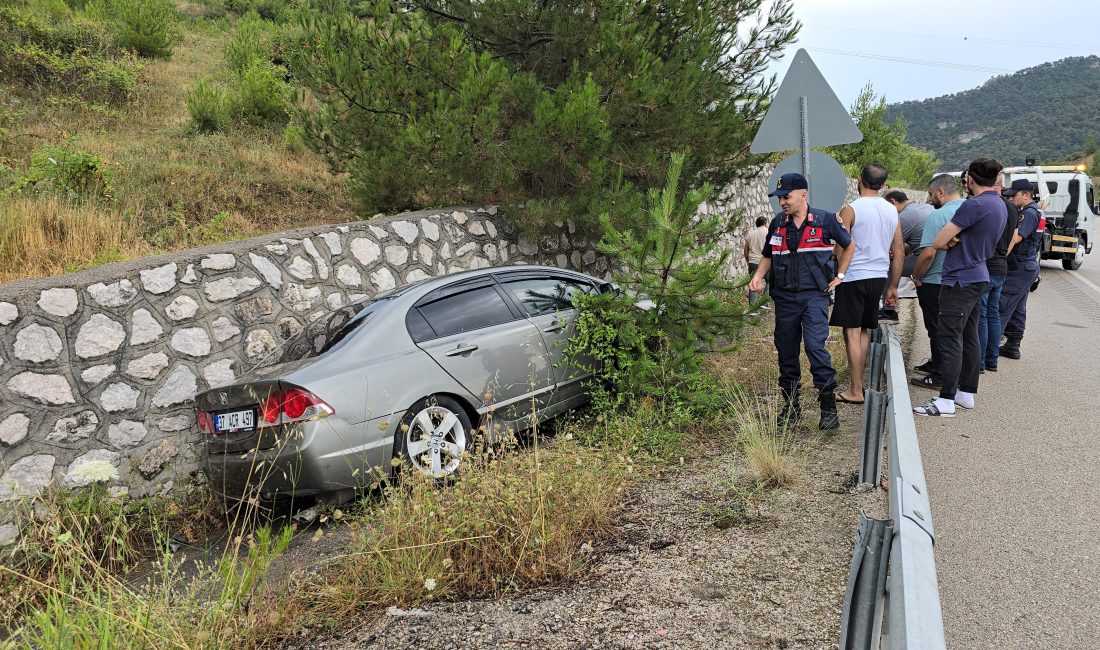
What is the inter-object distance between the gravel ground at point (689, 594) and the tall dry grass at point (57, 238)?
4368 mm

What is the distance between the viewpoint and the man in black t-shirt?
251 inches

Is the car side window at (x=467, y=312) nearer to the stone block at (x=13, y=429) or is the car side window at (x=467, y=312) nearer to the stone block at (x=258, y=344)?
the stone block at (x=258, y=344)

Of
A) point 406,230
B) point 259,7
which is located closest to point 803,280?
point 406,230

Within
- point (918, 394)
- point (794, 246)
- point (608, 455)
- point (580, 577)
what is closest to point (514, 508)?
point (580, 577)

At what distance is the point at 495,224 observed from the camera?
805 centimetres

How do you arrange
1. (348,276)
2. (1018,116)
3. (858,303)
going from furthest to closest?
(1018,116), (348,276), (858,303)

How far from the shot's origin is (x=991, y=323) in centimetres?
707

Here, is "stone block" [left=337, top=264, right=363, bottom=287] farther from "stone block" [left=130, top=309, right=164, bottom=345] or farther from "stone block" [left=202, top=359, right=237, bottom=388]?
"stone block" [left=130, top=309, right=164, bottom=345]

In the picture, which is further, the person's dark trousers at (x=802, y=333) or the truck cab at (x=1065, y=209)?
the truck cab at (x=1065, y=209)

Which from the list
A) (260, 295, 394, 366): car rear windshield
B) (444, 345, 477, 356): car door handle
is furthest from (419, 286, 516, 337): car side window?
(260, 295, 394, 366): car rear windshield

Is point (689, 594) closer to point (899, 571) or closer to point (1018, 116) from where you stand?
point (899, 571)

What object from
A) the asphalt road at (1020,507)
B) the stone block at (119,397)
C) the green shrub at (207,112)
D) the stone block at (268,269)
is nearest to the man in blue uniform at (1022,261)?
the asphalt road at (1020,507)

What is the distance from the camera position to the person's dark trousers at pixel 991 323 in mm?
6699

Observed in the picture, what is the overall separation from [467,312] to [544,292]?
907 millimetres
